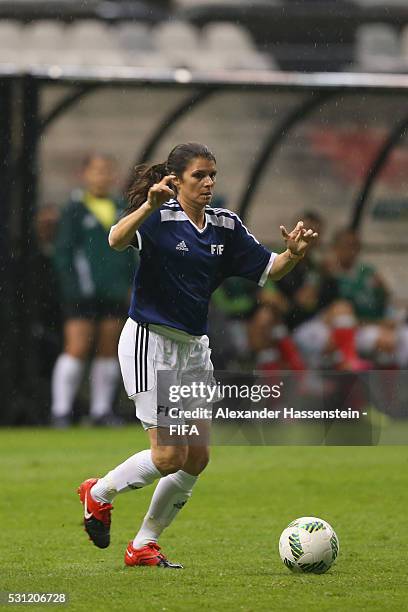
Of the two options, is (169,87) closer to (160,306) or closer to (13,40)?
(13,40)

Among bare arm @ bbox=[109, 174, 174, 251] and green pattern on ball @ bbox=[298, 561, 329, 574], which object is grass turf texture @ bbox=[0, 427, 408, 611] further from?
bare arm @ bbox=[109, 174, 174, 251]

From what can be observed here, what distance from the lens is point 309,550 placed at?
271 inches

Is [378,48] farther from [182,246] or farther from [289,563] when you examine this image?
[289,563]

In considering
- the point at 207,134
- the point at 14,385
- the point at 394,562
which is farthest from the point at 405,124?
the point at 394,562

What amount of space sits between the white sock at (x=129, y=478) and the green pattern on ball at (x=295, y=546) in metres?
0.70

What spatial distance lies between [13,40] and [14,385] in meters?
3.34

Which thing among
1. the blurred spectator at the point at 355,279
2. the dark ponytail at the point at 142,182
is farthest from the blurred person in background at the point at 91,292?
the dark ponytail at the point at 142,182

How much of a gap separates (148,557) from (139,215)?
5.54 ft

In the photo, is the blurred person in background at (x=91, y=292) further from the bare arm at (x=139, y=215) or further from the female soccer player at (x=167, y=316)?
the bare arm at (x=139, y=215)

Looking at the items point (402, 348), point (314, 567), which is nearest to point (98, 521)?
point (314, 567)

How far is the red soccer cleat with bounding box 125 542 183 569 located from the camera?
714 cm

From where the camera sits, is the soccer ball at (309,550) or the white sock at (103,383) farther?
the white sock at (103,383)

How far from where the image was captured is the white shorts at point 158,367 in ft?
23.1

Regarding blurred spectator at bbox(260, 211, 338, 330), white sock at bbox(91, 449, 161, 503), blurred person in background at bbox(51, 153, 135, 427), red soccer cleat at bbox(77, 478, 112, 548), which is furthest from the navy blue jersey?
blurred spectator at bbox(260, 211, 338, 330)
